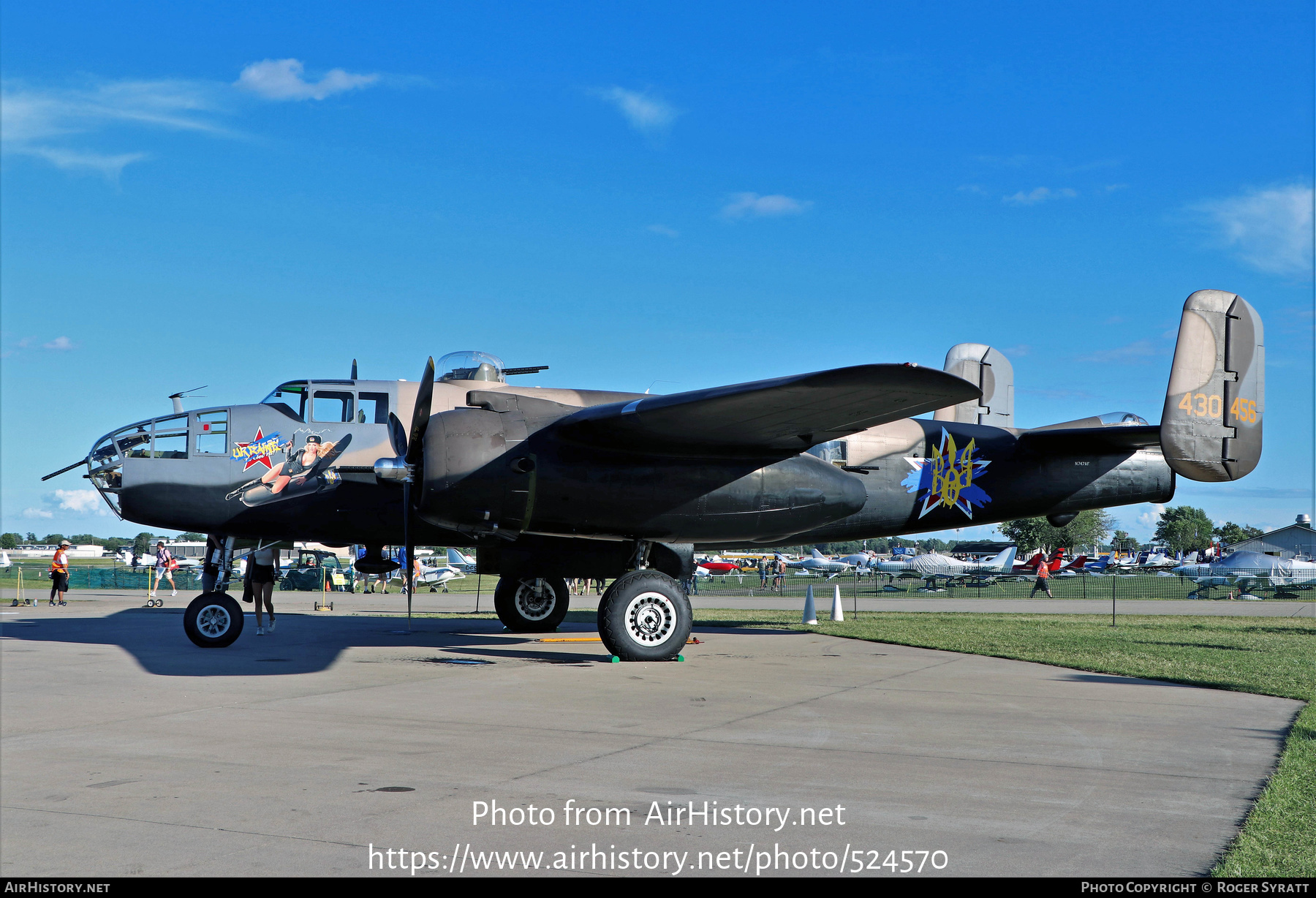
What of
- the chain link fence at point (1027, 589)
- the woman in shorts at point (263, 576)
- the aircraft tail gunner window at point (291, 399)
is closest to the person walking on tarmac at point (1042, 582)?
the chain link fence at point (1027, 589)

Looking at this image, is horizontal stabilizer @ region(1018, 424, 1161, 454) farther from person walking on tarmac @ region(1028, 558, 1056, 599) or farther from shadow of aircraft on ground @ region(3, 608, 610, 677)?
person walking on tarmac @ region(1028, 558, 1056, 599)

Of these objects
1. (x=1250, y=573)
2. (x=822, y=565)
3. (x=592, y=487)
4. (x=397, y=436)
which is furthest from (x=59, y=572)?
(x=822, y=565)

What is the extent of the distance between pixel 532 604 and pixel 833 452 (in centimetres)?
647

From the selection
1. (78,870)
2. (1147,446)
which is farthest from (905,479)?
(78,870)

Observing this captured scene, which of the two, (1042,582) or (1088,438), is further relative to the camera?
(1042,582)

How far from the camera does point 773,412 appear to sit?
1159cm

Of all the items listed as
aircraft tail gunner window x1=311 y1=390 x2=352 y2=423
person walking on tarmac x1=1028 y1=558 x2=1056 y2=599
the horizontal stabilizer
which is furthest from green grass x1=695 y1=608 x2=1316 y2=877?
person walking on tarmac x1=1028 y1=558 x2=1056 y2=599

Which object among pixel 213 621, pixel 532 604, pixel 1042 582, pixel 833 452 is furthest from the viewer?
pixel 1042 582

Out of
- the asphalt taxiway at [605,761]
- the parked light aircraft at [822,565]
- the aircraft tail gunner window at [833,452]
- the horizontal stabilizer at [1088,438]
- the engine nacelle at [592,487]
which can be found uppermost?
the horizontal stabilizer at [1088,438]

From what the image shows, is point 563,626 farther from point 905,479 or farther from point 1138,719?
point 1138,719

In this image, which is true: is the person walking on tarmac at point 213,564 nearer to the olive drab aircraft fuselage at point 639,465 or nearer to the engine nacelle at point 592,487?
the olive drab aircraft fuselage at point 639,465

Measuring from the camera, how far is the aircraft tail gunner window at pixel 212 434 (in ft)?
47.6

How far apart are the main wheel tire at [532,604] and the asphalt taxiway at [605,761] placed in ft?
16.1

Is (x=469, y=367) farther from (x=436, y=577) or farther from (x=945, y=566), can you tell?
(x=945, y=566)
